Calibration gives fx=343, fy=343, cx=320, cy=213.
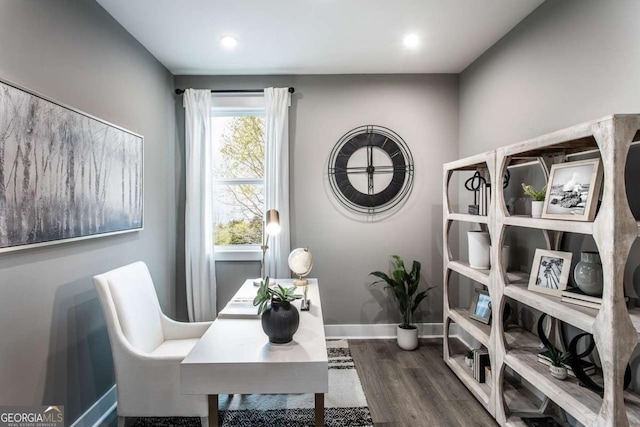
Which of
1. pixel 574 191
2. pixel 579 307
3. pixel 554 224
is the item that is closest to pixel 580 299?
pixel 579 307

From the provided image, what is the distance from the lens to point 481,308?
8.48 feet

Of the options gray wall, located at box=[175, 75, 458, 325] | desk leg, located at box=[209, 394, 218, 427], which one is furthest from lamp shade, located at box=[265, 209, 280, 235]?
desk leg, located at box=[209, 394, 218, 427]

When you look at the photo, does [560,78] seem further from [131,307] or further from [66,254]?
[66,254]

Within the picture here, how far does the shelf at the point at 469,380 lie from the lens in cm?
232

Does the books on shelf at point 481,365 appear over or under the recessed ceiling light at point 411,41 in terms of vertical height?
under

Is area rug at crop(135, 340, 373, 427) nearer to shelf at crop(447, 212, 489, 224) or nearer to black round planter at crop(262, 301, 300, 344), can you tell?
black round planter at crop(262, 301, 300, 344)

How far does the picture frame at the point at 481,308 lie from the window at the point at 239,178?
2095mm

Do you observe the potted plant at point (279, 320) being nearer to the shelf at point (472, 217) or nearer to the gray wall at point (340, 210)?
the shelf at point (472, 217)

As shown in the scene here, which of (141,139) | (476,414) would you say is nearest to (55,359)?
(141,139)

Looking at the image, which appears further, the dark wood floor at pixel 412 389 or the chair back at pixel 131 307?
the dark wood floor at pixel 412 389

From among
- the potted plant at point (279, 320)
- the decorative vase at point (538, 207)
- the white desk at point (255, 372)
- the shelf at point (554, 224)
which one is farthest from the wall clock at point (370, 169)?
the white desk at point (255, 372)

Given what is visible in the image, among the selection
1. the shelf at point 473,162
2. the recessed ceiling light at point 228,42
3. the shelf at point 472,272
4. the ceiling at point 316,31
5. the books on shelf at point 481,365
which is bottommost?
the books on shelf at point 481,365

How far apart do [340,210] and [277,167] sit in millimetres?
777

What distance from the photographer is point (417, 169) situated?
3547 millimetres
